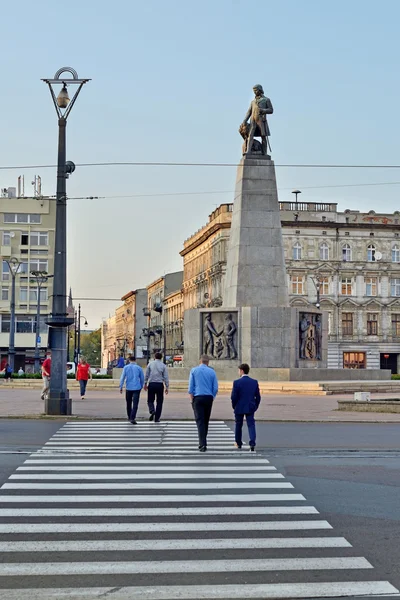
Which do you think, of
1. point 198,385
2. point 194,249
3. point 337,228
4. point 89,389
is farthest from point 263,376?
point 194,249

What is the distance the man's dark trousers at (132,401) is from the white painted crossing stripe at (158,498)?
33.1 feet

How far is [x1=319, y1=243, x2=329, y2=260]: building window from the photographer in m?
89.1

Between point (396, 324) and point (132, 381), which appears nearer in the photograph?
point (132, 381)

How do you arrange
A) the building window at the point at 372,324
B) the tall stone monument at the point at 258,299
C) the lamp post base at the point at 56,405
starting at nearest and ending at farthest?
the lamp post base at the point at 56,405
the tall stone monument at the point at 258,299
the building window at the point at 372,324

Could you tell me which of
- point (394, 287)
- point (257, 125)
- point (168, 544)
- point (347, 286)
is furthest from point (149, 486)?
point (394, 287)

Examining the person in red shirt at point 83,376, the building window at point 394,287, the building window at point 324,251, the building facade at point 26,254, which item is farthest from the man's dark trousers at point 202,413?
the building facade at point 26,254

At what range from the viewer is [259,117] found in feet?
119

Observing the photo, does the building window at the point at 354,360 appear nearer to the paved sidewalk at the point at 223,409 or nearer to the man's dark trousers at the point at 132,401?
the paved sidewalk at the point at 223,409

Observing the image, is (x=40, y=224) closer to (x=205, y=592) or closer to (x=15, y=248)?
(x=15, y=248)

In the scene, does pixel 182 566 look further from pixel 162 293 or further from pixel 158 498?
pixel 162 293

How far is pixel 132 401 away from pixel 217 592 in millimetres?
14981

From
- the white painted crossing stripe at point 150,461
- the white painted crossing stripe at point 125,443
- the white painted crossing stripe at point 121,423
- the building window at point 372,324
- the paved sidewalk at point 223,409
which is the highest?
the building window at point 372,324

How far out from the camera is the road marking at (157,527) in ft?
28.5

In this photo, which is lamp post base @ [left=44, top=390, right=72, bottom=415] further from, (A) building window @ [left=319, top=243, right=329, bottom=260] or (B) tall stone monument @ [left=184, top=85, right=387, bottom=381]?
(A) building window @ [left=319, top=243, right=329, bottom=260]
